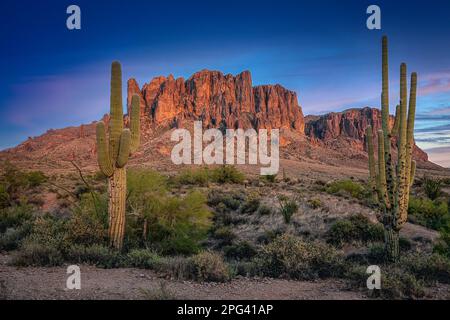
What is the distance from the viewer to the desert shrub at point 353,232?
40.6ft

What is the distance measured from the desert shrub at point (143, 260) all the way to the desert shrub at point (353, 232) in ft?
21.5

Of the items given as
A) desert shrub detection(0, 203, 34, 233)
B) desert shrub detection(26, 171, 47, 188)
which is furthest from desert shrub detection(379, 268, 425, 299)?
desert shrub detection(26, 171, 47, 188)

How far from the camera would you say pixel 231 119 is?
131250mm

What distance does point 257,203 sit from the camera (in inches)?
701

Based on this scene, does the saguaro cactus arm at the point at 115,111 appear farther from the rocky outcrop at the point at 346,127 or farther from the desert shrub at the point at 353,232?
the rocky outcrop at the point at 346,127

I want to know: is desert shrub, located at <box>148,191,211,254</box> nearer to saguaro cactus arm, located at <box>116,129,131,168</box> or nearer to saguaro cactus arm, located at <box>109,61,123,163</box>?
saguaro cactus arm, located at <box>116,129,131,168</box>

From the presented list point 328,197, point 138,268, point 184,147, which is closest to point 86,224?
point 138,268

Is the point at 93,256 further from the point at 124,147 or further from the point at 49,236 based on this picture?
the point at 124,147

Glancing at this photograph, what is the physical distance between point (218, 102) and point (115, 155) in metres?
131

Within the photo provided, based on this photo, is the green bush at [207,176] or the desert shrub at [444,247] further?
the green bush at [207,176]

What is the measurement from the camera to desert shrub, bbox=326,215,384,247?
40.6 feet

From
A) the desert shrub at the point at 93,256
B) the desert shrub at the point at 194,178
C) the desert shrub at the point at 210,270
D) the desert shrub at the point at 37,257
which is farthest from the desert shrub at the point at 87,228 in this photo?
the desert shrub at the point at 194,178

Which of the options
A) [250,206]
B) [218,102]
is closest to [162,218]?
[250,206]
